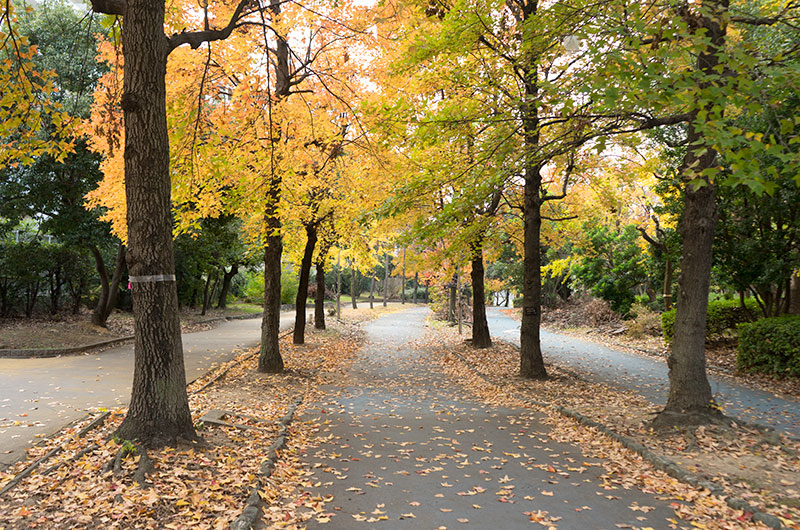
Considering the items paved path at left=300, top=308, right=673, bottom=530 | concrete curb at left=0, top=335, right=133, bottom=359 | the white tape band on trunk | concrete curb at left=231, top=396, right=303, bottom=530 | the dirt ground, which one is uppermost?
the white tape band on trunk

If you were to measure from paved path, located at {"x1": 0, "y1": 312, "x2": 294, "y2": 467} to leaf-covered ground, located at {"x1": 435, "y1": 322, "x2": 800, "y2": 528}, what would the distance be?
6578mm

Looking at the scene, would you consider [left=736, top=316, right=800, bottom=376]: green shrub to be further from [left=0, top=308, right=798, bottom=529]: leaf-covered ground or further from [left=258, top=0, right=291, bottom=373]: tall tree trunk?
[left=258, top=0, right=291, bottom=373]: tall tree trunk

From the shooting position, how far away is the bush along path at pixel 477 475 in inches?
170

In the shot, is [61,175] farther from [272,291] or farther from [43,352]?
[272,291]

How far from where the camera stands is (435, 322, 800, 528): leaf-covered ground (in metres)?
4.57

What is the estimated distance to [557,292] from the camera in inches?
1332

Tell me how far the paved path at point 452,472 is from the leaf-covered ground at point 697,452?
14.3 inches

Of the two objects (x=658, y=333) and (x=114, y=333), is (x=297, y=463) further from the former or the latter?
(x=658, y=333)

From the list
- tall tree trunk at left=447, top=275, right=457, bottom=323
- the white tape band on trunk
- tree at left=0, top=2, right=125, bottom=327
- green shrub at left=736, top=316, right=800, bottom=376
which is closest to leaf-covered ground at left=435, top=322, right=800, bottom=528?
green shrub at left=736, top=316, right=800, bottom=376

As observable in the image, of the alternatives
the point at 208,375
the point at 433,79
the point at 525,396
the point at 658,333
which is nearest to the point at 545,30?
the point at 433,79

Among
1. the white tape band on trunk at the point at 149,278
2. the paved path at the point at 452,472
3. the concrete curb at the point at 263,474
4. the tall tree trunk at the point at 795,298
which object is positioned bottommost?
the paved path at the point at 452,472

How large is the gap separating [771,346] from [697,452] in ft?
23.5

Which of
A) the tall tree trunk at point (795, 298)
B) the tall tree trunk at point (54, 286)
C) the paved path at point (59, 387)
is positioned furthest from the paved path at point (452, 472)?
the tall tree trunk at point (54, 286)

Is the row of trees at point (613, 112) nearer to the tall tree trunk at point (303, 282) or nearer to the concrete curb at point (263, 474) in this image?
the concrete curb at point (263, 474)
